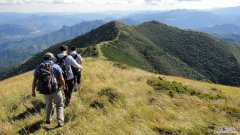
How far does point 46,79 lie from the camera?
9.30 metres

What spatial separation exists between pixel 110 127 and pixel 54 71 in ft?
10.4

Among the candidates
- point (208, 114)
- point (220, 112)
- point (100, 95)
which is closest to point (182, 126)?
point (208, 114)

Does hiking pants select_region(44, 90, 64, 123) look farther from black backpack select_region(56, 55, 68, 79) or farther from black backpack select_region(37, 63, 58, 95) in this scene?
black backpack select_region(56, 55, 68, 79)

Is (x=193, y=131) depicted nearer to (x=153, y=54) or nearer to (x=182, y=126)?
(x=182, y=126)

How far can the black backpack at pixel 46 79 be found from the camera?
9.32 metres

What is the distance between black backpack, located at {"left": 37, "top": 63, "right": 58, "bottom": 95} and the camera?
9320 millimetres

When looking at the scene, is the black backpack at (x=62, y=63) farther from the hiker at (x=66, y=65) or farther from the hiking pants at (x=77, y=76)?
the hiking pants at (x=77, y=76)

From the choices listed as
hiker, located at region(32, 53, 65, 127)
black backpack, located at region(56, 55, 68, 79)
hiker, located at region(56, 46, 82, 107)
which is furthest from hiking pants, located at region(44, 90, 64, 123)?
black backpack, located at region(56, 55, 68, 79)

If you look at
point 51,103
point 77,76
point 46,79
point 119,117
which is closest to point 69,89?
point 51,103

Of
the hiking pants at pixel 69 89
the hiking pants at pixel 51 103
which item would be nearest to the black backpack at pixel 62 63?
the hiking pants at pixel 69 89

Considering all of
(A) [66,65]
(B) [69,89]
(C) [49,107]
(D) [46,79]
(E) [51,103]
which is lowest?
(B) [69,89]

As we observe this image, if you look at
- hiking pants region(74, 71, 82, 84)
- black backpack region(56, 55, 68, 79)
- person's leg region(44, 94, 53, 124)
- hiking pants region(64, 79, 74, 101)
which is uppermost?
black backpack region(56, 55, 68, 79)

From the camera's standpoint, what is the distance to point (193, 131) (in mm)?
7633

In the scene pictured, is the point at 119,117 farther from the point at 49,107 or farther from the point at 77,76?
the point at 77,76
